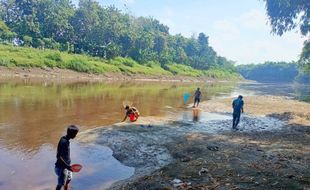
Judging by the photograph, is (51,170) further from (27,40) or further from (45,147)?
(27,40)

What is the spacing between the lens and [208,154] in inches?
484

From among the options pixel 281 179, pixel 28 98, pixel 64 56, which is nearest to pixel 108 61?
pixel 64 56

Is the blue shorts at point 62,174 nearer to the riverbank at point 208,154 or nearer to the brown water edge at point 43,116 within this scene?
the riverbank at point 208,154

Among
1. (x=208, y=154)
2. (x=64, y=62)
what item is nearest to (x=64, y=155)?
(x=208, y=154)

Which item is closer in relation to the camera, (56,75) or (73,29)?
(56,75)

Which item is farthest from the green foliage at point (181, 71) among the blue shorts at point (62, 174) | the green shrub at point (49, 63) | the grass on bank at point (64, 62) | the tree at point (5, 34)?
the blue shorts at point (62, 174)

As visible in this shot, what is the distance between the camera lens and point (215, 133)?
17359mm

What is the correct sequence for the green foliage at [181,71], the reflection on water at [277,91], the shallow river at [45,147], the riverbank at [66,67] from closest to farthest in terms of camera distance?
the shallow river at [45,147] → the riverbank at [66,67] → the reflection on water at [277,91] → the green foliage at [181,71]

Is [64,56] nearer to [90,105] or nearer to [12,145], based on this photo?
[90,105]

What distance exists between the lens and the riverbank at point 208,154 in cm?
921

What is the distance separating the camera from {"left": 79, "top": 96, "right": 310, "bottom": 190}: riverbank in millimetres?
9211

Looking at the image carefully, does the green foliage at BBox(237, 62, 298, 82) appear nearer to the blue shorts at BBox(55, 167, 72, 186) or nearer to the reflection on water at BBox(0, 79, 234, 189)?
the reflection on water at BBox(0, 79, 234, 189)

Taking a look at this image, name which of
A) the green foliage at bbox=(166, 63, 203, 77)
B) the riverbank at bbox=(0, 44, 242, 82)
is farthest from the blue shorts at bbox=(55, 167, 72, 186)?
the green foliage at bbox=(166, 63, 203, 77)

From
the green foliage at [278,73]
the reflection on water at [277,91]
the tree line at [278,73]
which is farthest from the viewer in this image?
the green foliage at [278,73]
